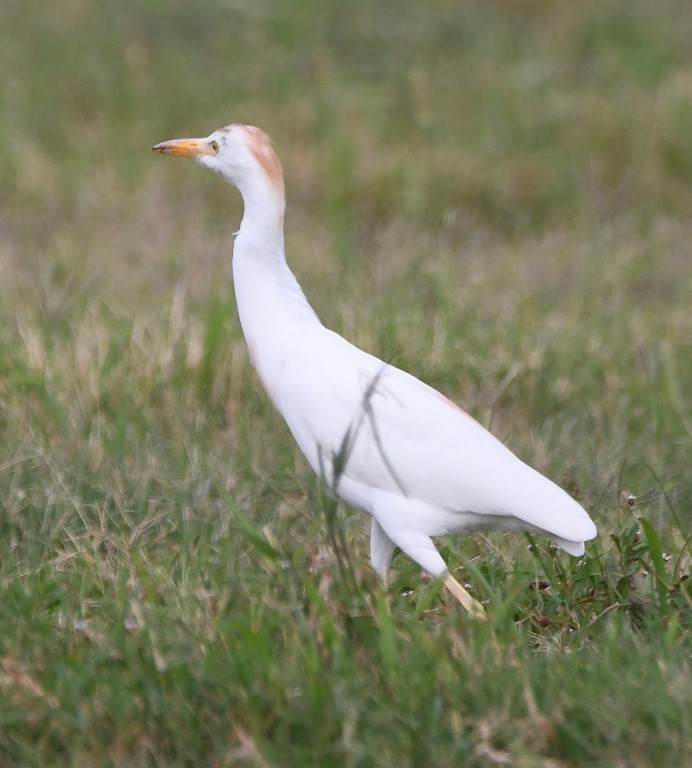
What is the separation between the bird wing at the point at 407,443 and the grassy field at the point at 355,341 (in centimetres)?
18

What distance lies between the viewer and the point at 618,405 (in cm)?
459

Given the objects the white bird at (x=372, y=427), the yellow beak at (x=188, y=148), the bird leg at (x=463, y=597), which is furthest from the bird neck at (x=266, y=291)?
the bird leg at (x=463, y=597)

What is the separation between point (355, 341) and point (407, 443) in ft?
5.36

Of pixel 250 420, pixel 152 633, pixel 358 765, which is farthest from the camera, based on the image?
pixel 250 420

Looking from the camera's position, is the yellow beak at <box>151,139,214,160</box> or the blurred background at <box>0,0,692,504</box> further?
the blurred background at <box>0,0,692,504</box>

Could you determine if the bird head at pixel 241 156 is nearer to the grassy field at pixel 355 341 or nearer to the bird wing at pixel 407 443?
the bird wing at pixel 407 443

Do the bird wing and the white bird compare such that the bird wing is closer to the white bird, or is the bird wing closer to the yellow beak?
the white bird

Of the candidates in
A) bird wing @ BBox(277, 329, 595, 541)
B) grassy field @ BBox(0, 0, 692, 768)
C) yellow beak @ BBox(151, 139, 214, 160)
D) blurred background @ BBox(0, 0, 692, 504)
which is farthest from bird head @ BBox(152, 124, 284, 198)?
blurred background @ BBox(0, 0, 692, 504)

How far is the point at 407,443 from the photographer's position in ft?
9.96

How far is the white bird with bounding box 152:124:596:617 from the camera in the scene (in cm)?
289

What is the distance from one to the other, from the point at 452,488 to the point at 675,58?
692 centimetres

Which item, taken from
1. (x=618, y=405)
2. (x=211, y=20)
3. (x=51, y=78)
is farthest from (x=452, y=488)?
(x=211, y=20)

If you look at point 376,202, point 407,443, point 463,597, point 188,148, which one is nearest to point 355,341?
point 188,148

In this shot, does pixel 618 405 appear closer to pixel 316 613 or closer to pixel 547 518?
pixel 547 518
